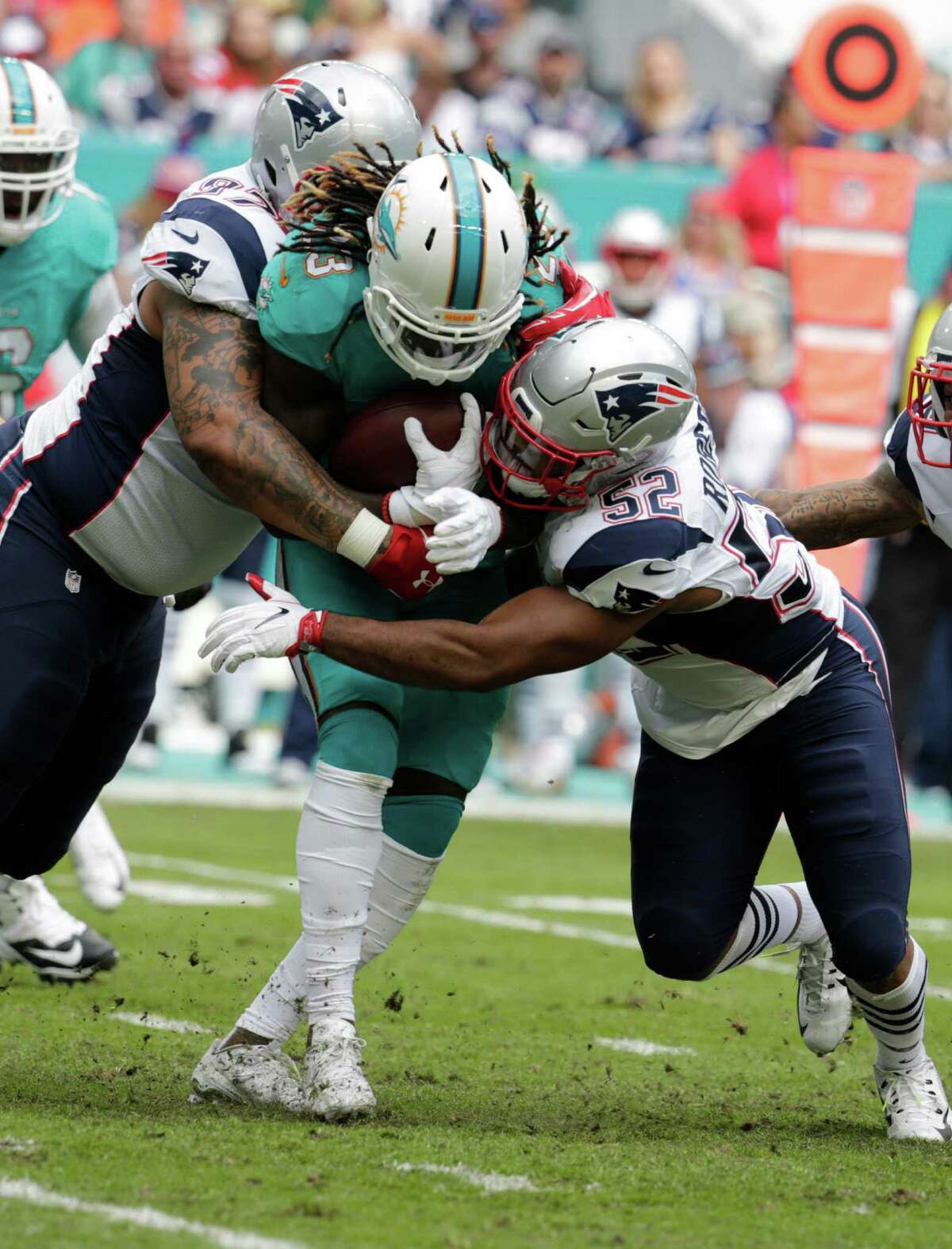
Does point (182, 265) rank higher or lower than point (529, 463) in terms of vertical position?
higher

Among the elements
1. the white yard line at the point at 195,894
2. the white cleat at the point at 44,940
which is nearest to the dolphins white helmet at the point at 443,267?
the white cleat at the point at 44,940

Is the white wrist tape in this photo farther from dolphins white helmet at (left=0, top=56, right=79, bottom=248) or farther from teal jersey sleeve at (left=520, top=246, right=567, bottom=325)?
dolphins white helmet at (left=0, top=56, right=79, bottom=248)

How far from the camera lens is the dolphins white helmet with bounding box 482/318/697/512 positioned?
327cm

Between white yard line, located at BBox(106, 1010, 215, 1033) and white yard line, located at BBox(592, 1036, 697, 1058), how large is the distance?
896 mm

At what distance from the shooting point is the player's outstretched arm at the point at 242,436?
3.35 meters

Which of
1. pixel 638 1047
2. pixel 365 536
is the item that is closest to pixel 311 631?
pixel 365 536

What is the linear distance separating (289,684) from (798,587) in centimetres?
660

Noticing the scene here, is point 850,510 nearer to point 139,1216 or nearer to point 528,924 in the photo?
→ point 139,1216

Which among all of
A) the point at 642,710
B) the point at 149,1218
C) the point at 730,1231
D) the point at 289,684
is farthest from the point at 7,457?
the point at 289,684

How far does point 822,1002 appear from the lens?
3967 mm

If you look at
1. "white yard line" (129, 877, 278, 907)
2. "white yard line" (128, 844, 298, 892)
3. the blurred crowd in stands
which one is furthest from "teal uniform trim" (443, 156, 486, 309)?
the blurred crowd in stands

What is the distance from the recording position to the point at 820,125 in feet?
34.9

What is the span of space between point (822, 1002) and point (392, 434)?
4.87 ft

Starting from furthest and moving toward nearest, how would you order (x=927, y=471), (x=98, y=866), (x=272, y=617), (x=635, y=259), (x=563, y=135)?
(x=563, y=135) < (x=635, y=259) < (x=98, y=866) < (x=927, y=471) < (x=272, y=617)
